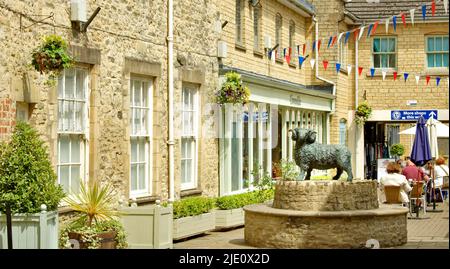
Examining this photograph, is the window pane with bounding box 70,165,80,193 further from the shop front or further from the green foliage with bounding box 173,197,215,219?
the shop front

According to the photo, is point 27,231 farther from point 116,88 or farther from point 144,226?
point 116,88

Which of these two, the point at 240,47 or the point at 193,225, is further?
the point at 240,47

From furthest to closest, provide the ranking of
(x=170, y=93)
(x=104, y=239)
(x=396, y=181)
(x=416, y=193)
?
(x=416, y=193) < (x=396, y=181) < (x=170, y=93) < (x=104, y=239)

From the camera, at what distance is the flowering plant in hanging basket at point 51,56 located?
13305 millimetres

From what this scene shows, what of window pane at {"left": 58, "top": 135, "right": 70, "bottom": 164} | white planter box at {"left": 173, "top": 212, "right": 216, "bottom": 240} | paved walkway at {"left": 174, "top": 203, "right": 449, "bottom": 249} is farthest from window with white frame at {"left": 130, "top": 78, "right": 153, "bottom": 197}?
window pane at {"left": 58, "top": 135, "right": 70, "bottom": 164}

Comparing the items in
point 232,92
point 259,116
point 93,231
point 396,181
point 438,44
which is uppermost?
point 438,44

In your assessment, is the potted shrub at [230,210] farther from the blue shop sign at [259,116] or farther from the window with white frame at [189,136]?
the blue shop sign at [259,116]

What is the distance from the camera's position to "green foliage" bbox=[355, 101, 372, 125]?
34.6 meters

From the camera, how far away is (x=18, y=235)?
1210cm

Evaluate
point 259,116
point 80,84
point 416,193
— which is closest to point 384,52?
point 259,116

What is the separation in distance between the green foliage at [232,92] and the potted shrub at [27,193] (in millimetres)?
8322

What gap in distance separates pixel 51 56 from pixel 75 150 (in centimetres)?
234

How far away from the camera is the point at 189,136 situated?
64.6 feet

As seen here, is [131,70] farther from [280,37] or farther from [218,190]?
[280,37]
